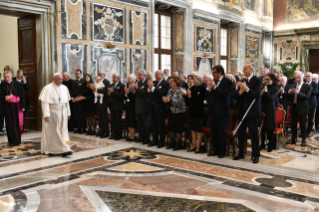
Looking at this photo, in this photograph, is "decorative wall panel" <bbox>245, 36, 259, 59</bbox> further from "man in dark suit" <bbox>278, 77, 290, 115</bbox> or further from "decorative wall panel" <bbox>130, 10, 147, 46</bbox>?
"man in dark suit" <bbox>278, 77, 290, 115</bbox>

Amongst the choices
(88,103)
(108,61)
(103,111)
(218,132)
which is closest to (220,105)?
(218,132)

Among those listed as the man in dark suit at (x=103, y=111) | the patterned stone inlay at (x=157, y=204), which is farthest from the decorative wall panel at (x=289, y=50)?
the patterned stone inlay at (x=157, y=204)

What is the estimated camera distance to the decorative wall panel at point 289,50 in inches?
729

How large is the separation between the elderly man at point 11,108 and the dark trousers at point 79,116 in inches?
67.0

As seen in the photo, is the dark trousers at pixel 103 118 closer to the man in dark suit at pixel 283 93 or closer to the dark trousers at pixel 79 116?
the dark trousers at pixel 79 116

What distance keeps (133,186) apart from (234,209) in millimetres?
1484

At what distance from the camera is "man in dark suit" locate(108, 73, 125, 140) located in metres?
8.07

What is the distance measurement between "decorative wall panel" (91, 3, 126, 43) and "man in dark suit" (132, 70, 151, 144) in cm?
313

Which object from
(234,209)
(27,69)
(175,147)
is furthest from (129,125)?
(234,209)

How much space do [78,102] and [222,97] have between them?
4327 millimetres

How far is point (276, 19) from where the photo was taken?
63.3 feet

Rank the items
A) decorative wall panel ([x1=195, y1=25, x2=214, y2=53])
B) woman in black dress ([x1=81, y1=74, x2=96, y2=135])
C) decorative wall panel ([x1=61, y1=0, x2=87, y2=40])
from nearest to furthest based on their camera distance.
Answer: woman in black dress ([x1=81, y1=74, x2=96, y2=135])
decorative wall panel ([x1=61, y1=0, x2=87, y2=40])
decorative wall panel ([x1=195, y1=25, x2=214, y2=53])

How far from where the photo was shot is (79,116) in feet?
29.5

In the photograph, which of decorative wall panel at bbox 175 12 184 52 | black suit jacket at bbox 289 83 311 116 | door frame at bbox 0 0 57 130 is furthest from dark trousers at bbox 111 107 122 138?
decorative wall panel at bbox 175 12 184 52
